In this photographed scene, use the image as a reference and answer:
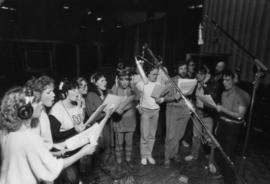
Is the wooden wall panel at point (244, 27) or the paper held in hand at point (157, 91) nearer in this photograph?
the paper held in hand at point (157, 91)

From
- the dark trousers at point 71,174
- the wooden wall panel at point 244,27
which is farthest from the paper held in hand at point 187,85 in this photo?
the wooden wall panel at point 244,27

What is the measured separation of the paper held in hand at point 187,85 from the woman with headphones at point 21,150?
205cm

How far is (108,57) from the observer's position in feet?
44.2

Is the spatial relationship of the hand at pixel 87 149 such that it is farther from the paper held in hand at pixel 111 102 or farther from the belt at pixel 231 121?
the belt at pixel 231 121

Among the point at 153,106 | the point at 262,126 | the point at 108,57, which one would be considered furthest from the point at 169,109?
the point at 108,57

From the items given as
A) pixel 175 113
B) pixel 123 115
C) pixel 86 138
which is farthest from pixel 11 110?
pixel 175 113

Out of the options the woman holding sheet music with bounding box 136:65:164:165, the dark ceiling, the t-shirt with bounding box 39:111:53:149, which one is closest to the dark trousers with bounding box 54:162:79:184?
the t-shirt with bounding box 39:111:53:149

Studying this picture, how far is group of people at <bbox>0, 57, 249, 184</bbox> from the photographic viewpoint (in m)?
1.45

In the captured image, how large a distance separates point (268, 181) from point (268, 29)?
3823mm

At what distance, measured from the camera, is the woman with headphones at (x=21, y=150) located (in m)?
1.40

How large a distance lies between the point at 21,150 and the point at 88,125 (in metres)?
1.13

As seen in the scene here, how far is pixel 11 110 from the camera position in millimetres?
1481

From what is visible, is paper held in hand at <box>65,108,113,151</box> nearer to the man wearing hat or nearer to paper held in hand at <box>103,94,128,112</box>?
paper held in hand at <box>103,94,128,112</box>

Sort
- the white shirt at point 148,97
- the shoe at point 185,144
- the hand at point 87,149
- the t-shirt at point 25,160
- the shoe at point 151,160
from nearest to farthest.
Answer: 1. the t-shirt at point 25,160
2. the hand at point 87,149
3. the white shirt at point 148,97
4. the shoe at point 151,160
5. the shoe at point 185,144
